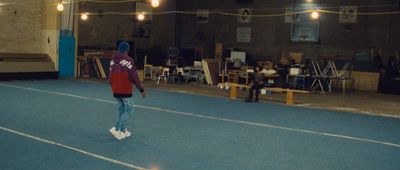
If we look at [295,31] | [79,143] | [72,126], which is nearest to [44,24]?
[295,31]

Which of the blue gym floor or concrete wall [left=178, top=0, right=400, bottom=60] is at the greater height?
concrete wall [left=178, top=0, right=400, bottom=60]

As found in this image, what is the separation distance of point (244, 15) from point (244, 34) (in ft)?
3.04

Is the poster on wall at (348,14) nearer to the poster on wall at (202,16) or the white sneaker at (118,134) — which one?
the poster on wall at (202,16)

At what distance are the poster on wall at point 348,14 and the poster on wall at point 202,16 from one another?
704 centimetres

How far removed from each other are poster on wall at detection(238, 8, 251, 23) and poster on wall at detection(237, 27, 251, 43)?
388 millimetres

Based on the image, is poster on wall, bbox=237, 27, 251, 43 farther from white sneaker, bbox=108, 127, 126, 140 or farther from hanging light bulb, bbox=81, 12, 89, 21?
white sneaker, bbox=108, 127, 126, 140

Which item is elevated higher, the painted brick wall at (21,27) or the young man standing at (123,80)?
the painted brick wall at (21,27)

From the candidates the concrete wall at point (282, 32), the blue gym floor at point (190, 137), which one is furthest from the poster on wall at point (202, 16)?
the blue gym floor at point (190, 137)

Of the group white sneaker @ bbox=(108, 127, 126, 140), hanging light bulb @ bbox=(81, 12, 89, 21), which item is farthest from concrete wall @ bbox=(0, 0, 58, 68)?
white sneaker @ bbox=(108, 127, 126, 140)

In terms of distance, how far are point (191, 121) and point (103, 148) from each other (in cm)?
284

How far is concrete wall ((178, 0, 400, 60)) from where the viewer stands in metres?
17.3

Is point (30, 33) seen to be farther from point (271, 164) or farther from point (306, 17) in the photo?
point (271, 164)

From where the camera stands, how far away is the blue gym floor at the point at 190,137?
5.48m

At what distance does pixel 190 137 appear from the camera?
23.1 feet
